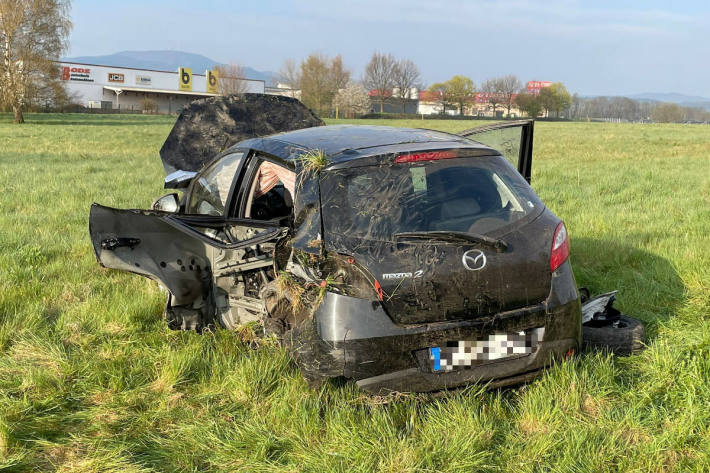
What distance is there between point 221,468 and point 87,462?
2.18ft

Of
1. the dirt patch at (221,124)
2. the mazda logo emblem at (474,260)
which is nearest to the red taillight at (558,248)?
the mazda logo emblem at (474,260)

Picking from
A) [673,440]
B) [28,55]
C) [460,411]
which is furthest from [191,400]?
[28,55]

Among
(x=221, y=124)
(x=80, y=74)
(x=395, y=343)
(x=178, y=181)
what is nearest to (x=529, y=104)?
(x=80, y=74)

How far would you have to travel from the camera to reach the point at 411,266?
318 centimetres

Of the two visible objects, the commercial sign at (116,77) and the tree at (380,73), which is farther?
the tree at (380,73)

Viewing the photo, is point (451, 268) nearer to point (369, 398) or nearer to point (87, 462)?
point (369, 398)

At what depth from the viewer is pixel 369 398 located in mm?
3262

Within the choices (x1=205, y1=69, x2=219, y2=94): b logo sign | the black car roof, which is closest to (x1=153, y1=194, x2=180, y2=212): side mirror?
the black car roof

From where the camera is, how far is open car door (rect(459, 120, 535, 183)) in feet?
16.5

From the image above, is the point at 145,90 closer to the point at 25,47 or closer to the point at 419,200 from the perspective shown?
the point at 25,47

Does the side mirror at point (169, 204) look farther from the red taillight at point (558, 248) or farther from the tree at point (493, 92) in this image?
the tree at point (493, 92)

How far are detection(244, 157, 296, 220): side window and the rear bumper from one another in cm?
129

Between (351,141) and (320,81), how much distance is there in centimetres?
9266

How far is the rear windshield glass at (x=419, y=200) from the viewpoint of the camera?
3.33 m
